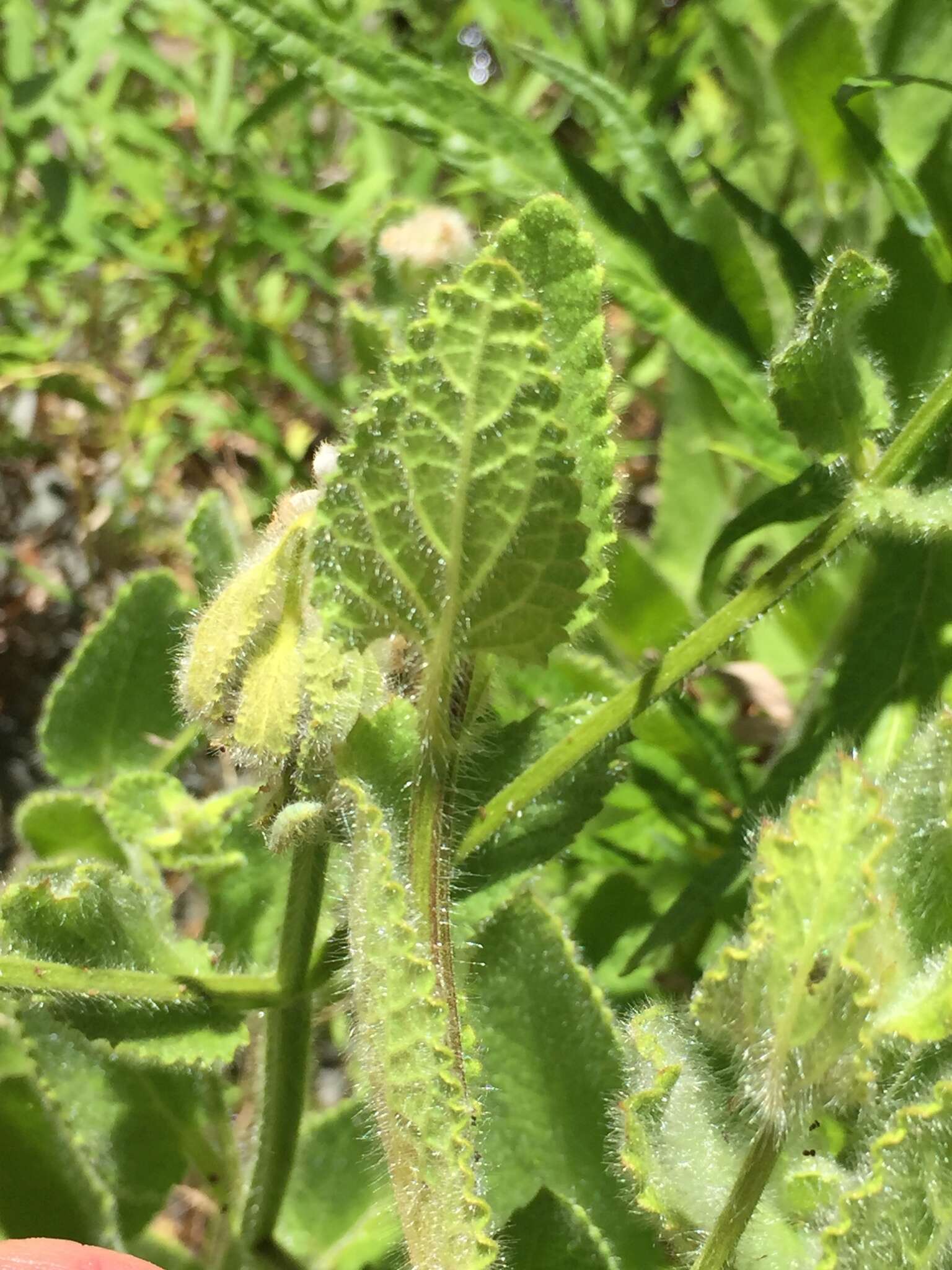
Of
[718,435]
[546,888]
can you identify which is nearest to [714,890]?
[546,888]

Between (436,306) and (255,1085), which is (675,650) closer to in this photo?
(436,306)

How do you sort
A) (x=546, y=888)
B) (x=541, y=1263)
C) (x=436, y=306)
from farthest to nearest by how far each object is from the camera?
(x=546, y=888) → (x=541, y=1263) → (x=436, y=306)

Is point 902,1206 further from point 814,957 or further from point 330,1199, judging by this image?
point 330,1199

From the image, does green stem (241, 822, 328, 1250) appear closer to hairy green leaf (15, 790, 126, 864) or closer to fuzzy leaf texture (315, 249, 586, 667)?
fuzzy leaf texture (315, 249, 586, 667)

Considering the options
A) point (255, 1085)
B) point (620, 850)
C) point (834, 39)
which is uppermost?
point (834, 39)

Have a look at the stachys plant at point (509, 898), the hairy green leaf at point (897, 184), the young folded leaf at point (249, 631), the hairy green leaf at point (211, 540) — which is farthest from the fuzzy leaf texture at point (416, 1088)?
the hairy green leaf at point (897, 184)

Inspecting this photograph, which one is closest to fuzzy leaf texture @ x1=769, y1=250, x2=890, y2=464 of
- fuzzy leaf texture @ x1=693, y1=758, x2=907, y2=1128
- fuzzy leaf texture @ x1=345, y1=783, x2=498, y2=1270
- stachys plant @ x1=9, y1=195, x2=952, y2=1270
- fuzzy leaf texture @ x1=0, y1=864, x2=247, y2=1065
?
stachys plant @ x1=9, y1=195, x2=952, y2=1270
